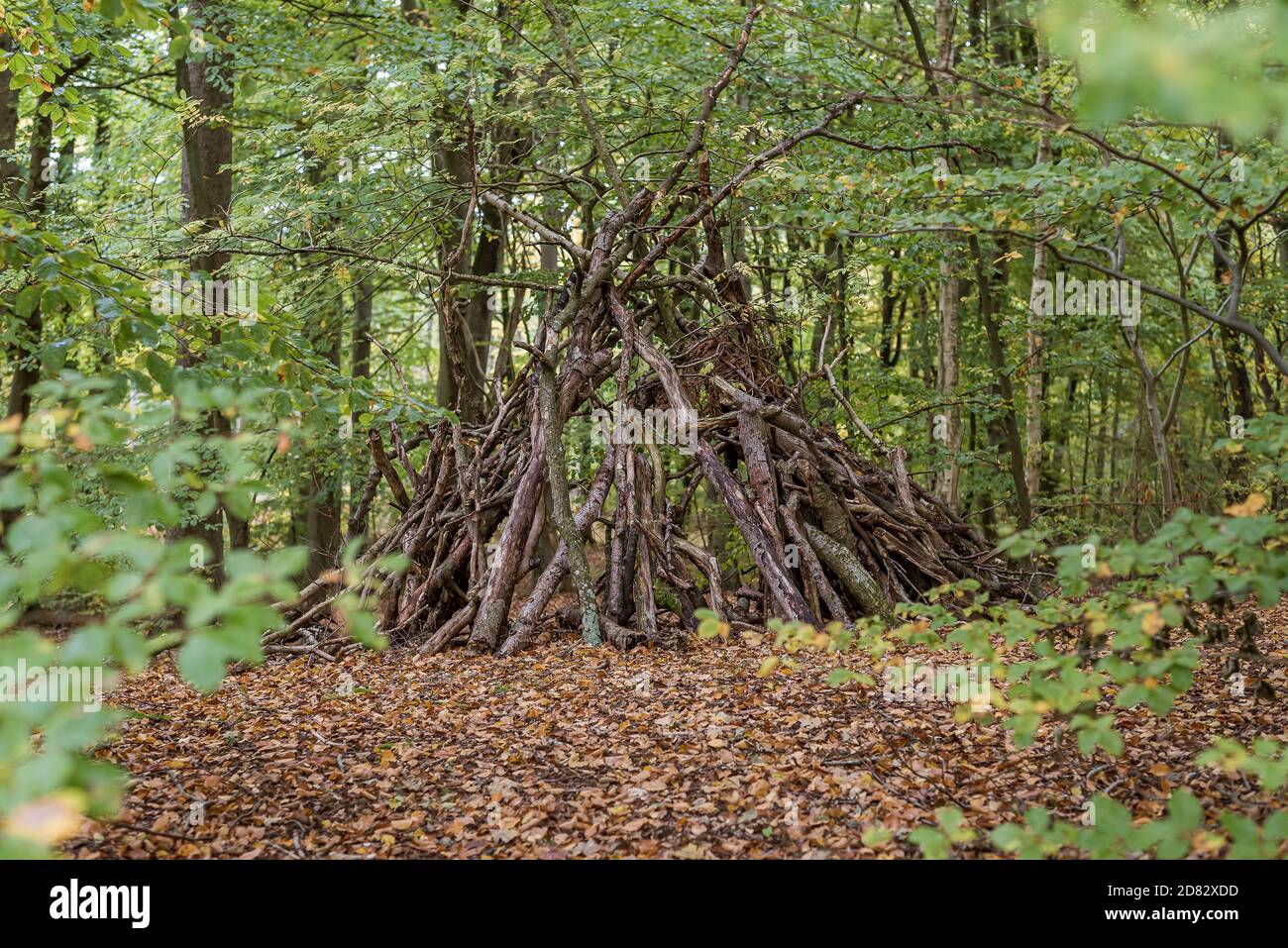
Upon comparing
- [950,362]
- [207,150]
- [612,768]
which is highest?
[207,150]

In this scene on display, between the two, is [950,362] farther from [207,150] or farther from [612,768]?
[207,150]

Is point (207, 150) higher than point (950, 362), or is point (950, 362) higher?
point (207, 150)

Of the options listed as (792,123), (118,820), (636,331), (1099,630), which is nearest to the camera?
(1099,630)

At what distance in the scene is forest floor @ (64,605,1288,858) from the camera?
10.5ft

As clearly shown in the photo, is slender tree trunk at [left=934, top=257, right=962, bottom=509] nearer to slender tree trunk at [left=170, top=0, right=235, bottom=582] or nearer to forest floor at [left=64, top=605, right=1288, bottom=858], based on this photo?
forest floor at [left=64, top=605, right=1288, bottom=858]

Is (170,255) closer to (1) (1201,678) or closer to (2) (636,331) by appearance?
(2) (636,331)

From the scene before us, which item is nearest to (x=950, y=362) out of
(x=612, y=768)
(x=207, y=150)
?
(x=612, y=768)

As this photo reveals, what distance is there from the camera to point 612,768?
3904 mm

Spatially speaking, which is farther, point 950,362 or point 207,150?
point 950,362

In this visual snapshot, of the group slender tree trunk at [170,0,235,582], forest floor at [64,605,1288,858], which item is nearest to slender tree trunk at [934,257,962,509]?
forest floor at [64,605,1288,858]

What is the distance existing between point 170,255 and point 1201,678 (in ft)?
23.1

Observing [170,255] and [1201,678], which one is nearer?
[1201,678]
